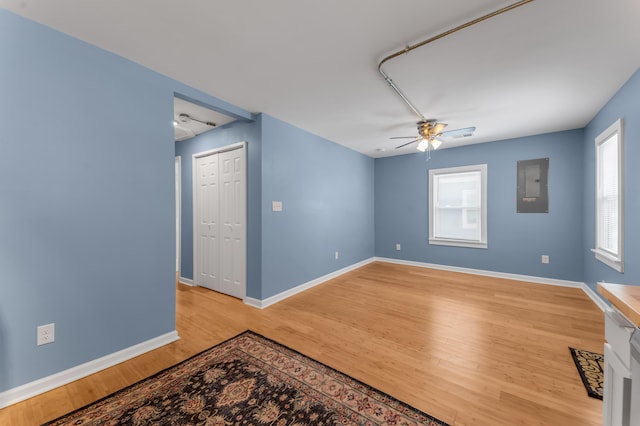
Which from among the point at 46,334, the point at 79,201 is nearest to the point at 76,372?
the point at 46,334

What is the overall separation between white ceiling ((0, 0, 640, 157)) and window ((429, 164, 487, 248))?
188 centimetres

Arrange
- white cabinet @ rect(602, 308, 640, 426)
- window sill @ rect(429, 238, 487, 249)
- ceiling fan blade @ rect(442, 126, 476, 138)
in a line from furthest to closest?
window sill @ rect(429, 238, 487, 249) → ceiling fan blade @ rect(442, 126, 476, 138) → white cabinet @ rect(602, 308, 640, 426)

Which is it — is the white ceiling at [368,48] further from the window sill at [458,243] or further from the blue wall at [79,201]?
the window sill at [458,243]

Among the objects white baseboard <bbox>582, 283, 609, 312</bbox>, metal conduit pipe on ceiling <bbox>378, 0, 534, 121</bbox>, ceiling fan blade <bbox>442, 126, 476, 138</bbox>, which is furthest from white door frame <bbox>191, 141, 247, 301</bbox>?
white baseboard <bbox>582, 283, 609, 312</bbox>

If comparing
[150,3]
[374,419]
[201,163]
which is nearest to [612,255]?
[374,419]

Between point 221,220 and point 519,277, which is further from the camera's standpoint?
point 519,277

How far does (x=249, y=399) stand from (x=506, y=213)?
16.3 feet

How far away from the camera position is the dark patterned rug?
179 centimetres

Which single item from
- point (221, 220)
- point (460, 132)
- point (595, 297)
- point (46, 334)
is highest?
point (460, 132)

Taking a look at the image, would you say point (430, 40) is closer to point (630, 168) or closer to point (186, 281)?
point (630, 168)

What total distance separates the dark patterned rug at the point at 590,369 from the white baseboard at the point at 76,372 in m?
3.41

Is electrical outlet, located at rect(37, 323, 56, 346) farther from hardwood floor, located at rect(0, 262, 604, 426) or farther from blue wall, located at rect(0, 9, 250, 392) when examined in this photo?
hardwood floor, located at rect(0, 262, 604, 426)

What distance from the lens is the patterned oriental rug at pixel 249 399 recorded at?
1.57 m

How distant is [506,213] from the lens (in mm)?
4625
